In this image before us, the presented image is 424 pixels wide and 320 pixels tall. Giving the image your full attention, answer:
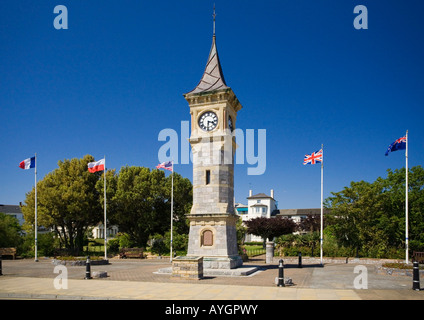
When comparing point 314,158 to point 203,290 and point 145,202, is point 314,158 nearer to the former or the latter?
point 203,290

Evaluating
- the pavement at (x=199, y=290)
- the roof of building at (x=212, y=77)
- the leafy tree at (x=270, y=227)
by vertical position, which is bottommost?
the leafy tree at (x=270, y=227)

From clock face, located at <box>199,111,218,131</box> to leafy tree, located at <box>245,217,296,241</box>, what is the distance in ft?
119

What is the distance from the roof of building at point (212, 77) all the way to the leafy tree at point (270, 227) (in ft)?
119

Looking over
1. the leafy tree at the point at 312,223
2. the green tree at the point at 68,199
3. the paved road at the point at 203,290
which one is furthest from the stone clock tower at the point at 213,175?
the leafy tree at the point at 312,223

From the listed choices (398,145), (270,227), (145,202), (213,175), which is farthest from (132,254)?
(270,227)

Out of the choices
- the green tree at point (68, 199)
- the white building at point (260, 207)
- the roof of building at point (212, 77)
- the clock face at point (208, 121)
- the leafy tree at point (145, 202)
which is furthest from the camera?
Answer: the white building at point (260, 207)

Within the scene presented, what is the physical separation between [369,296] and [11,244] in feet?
119

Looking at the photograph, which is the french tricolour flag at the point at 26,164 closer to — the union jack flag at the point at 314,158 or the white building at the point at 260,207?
the union jack flag at the point at 314,158

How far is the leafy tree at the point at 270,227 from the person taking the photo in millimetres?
55906

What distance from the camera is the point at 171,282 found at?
15.9m

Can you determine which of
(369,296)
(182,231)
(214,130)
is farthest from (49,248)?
(369,296)

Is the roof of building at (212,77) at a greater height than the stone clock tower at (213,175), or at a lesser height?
greater

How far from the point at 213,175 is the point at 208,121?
12.8ft

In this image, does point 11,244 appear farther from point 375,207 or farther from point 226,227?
point 375,207
